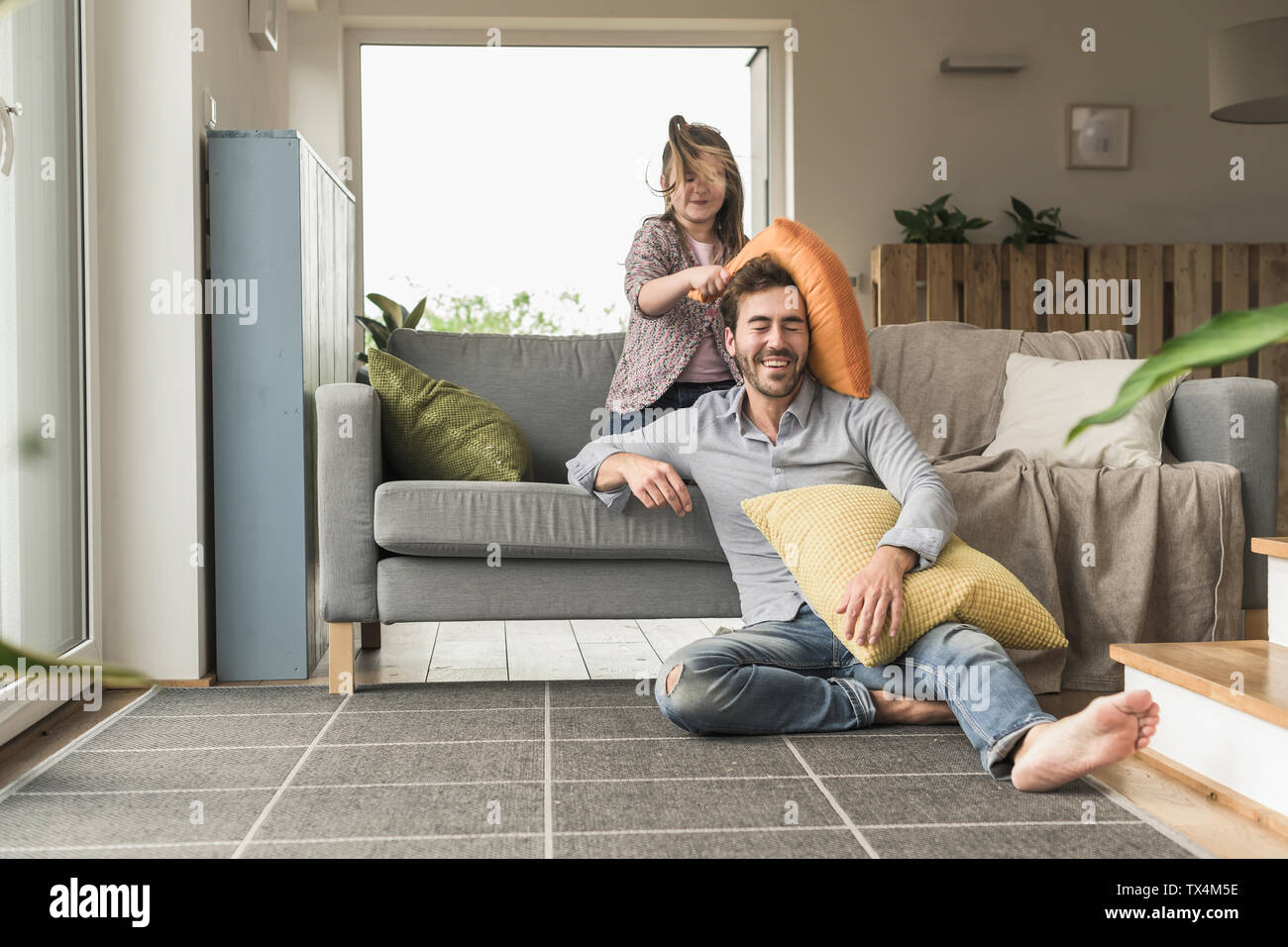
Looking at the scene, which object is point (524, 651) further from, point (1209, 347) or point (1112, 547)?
point (1209, 347)

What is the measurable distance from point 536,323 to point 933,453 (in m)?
2.31

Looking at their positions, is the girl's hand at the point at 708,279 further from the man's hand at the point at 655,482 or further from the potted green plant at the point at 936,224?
the potted green plant at the point at 936,224

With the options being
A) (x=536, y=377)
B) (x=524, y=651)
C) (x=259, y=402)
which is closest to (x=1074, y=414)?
(x=536, y=377)

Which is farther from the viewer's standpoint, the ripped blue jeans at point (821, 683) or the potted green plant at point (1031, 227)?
the potted green plant at point (1031, 227)

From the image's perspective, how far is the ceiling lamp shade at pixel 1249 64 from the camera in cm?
309

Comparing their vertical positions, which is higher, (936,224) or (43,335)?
(936,224)

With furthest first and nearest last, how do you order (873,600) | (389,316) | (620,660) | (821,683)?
(389,316) < (620,660) < (821,683) < (873,600)

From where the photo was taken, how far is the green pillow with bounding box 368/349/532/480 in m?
2.43

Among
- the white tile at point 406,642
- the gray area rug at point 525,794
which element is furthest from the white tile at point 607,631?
the gray area rug at point 525,794

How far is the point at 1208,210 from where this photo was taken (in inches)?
185

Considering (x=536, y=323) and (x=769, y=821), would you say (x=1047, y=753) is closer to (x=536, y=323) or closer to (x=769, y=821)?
(x=769, y=821)

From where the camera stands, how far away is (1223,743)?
5.28ft

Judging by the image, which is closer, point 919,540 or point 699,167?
point 919,540

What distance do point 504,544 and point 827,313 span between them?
794 mm
